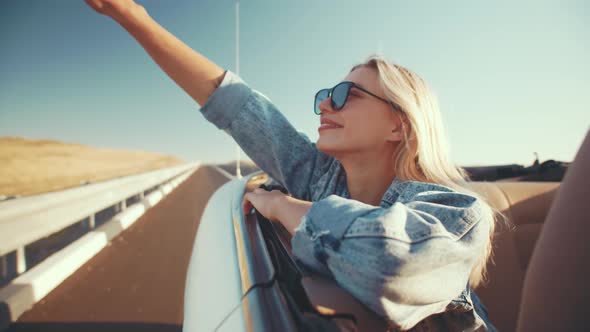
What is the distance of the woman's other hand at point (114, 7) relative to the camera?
1337 mm

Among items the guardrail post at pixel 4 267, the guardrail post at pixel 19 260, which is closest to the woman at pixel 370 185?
the guardrail post at pixel 19 260

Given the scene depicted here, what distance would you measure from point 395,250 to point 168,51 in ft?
4.84

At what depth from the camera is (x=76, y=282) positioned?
3.25 m

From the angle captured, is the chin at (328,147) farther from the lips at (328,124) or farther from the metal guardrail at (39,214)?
the metal guardrail at (39,214)

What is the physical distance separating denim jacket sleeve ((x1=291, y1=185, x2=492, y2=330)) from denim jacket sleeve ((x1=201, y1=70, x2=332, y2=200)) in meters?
0.99

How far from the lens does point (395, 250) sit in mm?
705

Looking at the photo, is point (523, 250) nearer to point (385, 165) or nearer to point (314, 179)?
point (385, 165)

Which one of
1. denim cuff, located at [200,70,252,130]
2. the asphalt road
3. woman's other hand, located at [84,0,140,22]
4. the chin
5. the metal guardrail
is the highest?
woman's other hand, located at [84,0,140,22]

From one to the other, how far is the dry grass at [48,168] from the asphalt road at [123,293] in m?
6.63

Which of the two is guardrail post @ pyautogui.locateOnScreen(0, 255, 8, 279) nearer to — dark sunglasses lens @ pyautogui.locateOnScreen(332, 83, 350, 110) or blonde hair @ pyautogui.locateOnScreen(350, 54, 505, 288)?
dark sunglasses lens @ pyautogui.locateOnScreen(332, 83, 350, 110)

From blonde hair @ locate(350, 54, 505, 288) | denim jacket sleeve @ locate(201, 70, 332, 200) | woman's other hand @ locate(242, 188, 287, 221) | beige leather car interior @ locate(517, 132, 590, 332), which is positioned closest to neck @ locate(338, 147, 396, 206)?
blonde hair @ locate(350, 54, 505, 288)

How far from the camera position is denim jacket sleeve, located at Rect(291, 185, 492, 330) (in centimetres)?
71

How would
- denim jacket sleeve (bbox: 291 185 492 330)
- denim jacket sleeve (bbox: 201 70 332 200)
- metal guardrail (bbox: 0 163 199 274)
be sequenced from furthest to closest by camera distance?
metal guardrail (bbox: 0 163 199 274) → denim jacket sleeve (bbox: 201 70 332 200) → denim jacket sleeve (bbox: 291 185 492 330)

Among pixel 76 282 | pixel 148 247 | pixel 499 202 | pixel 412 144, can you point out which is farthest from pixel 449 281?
pixel 148 247
